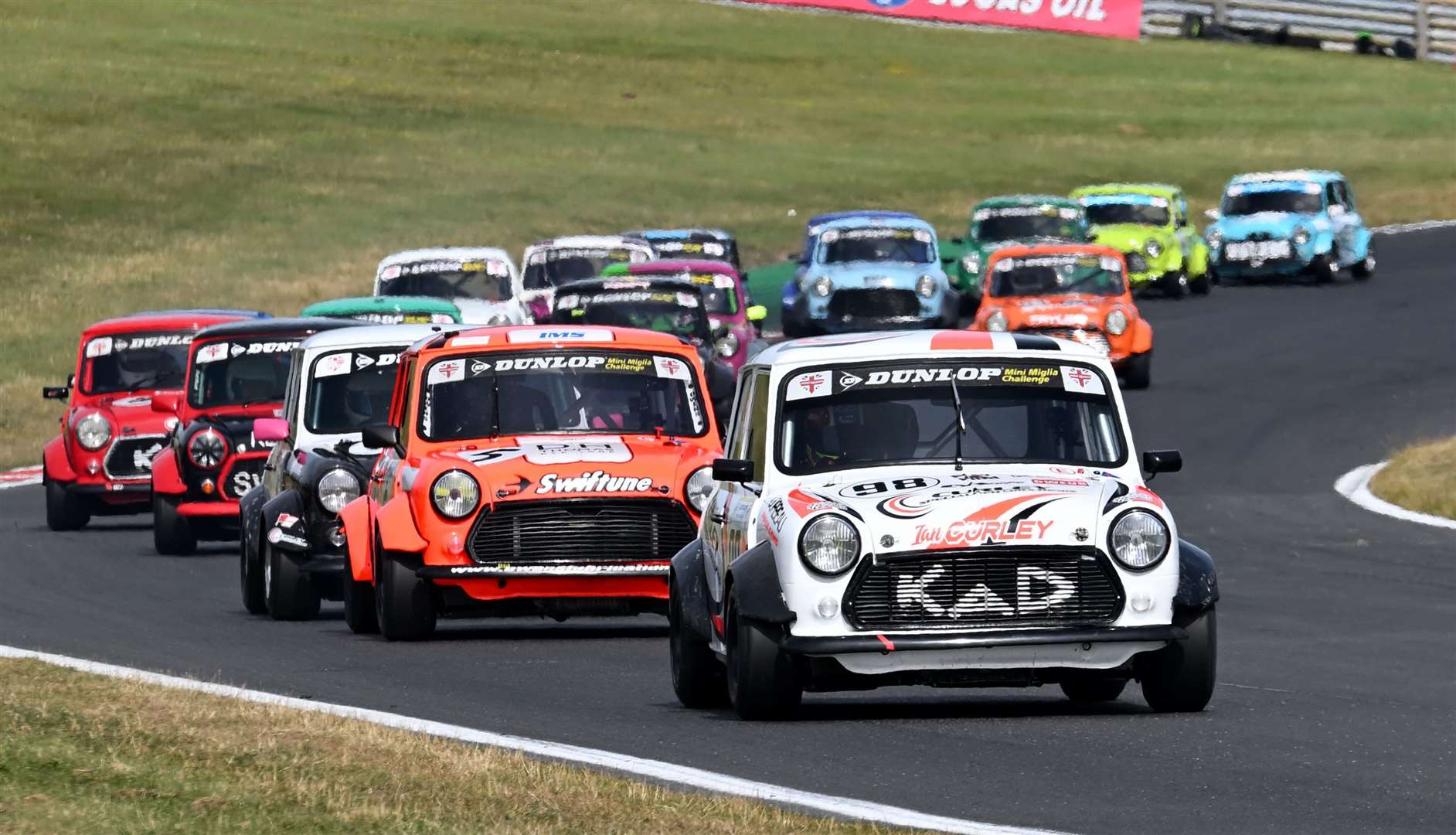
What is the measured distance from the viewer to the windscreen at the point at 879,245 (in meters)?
34.8

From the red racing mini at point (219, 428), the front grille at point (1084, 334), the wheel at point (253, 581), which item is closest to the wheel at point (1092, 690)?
the wheel at point (253, 581)

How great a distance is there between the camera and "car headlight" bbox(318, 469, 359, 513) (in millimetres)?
15883

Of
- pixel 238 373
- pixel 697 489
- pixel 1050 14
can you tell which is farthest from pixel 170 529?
pixel 1050 14

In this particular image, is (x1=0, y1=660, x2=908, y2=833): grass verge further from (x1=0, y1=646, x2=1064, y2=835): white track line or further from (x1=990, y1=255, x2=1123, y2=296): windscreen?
(x1=990, y1=255, x2=1123, y2=296): windscreen

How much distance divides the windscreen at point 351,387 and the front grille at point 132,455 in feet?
20.2

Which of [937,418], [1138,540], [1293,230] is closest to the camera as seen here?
[1138,540]

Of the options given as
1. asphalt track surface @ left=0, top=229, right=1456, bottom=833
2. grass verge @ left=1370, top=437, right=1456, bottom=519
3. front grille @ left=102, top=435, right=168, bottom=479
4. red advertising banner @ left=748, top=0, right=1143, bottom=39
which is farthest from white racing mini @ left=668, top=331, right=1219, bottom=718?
red advertising banner @ left=748, top=0, right=1143, bottom=39

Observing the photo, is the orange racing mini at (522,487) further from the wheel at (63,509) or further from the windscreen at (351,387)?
the wheel at (63,509)

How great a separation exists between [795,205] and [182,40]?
19.7 m

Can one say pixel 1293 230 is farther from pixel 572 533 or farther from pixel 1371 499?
pixel 572 533

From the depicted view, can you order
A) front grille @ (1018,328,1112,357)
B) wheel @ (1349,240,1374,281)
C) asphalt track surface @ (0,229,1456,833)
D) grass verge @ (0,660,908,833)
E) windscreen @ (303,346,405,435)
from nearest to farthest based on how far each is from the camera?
grass verge @ (0,660,908,833)
asphalt track surface @ (0,229,1456,833)
windscreen @ (303,346,405,435)
front grille @ (1018,328,1112,357)
wheel @ (1349,240,1374,281)

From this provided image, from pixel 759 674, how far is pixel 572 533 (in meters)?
3.86

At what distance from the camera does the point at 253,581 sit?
651 inches

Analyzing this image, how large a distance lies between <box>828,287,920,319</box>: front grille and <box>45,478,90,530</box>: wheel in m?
12.8
